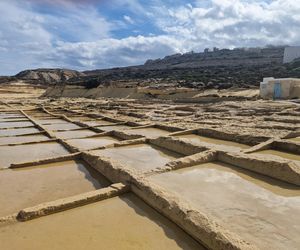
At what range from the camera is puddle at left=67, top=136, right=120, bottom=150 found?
6.28m

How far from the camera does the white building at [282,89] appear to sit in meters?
17.5

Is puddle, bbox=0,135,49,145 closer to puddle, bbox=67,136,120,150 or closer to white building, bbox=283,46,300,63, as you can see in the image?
puddle, bbox=67,136,120,150

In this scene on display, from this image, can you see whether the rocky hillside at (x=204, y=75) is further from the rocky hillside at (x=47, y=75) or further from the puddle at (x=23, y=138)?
the puddle at (x=23, y=138)

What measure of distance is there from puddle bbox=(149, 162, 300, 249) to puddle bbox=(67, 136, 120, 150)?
2.71 metres

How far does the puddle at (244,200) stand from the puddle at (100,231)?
416mm

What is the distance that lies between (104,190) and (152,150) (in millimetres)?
2445

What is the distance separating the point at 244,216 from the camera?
104 inches

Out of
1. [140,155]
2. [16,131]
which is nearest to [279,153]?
[140,155]

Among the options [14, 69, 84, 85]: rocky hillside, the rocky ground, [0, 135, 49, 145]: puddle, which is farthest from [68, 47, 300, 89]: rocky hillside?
the rocky ground

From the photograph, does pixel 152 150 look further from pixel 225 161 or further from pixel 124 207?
pixel 124 207

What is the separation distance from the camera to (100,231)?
251cm

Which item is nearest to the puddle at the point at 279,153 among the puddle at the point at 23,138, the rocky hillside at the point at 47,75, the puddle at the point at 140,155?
the puddle at the point at 140,155

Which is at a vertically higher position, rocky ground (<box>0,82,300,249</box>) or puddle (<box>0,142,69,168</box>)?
rocky ground (<box>0,82,300,249</box>)

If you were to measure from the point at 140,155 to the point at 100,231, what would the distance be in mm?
2746
